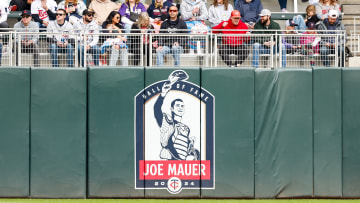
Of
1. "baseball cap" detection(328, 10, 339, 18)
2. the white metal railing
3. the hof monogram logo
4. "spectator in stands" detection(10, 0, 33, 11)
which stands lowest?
the hof monogram logo

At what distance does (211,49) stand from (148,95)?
1540 millimetres

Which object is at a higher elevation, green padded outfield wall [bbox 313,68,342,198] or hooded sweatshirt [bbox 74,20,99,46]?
hooded sweatshirt [bbox 74,20,99,46]

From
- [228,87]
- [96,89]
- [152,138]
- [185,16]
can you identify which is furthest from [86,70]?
[185,16]

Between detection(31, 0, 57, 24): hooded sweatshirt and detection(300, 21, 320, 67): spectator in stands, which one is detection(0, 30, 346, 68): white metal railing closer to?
detection(300, 21, 320, 67): spectator in stands

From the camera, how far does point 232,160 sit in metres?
14.4

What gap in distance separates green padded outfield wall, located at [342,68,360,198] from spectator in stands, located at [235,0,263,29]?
4.36m

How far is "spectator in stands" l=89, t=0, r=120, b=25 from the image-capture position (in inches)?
709

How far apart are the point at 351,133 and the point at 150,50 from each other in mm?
4080

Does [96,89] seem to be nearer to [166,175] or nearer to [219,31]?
[166,175]

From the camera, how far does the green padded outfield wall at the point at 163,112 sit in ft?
47.2

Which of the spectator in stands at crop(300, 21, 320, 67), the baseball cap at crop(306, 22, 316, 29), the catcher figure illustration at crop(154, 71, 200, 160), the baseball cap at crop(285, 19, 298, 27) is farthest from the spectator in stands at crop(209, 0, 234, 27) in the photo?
the catcher figure illustration at crop(154, 71, 200, 160)

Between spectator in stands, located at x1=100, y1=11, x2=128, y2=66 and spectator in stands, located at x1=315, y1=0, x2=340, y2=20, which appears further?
spectator in stands, located at x1=315, y1=0, x2=340, y2=20

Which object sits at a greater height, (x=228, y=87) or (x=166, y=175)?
(x=228, y=87)

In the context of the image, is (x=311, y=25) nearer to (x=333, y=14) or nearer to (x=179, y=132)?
(x=333, y=14)
